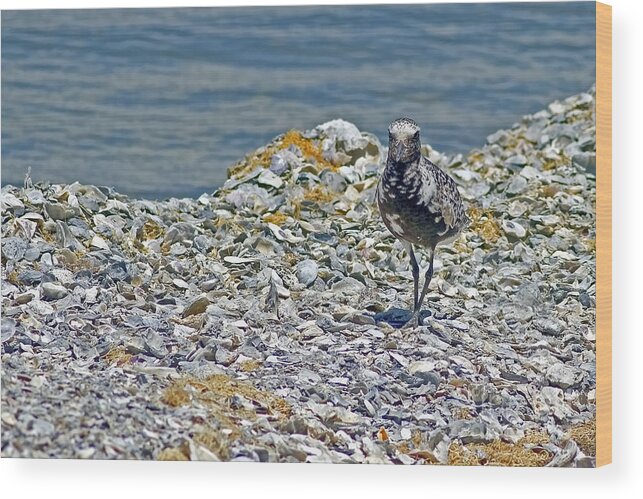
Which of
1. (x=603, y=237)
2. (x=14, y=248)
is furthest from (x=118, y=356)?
(x=603, y=237)

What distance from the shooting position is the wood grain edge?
6625mm

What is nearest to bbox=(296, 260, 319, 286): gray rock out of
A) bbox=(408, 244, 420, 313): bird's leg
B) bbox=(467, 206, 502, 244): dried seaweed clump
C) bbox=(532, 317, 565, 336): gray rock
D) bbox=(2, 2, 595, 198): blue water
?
bbox=(408, 244, 420, 313): bird's leg

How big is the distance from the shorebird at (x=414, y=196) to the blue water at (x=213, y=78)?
1.30 feet

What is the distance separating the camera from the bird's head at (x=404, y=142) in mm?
6652

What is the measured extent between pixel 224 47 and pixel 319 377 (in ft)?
4.99

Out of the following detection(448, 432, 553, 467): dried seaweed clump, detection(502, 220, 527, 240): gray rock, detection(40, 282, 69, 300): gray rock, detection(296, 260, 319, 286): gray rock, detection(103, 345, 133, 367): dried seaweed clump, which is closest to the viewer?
detection(448, 432, 553, 467): dried seaweed clump

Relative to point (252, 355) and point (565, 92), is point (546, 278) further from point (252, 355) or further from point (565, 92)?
Result: point (252, 355)

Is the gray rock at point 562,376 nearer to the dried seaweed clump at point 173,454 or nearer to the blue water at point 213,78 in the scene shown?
the blue water at point 213,78

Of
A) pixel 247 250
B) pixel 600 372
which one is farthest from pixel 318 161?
pixel 600 372

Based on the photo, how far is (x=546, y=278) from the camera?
7.16 metres

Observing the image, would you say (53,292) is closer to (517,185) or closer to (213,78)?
(213,78)

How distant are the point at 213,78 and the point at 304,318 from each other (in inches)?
44.9

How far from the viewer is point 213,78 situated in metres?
7.14

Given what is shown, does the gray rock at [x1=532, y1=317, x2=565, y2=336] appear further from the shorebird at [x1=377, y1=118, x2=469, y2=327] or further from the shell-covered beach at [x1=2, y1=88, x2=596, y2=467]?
the shorebird at [x1=377, y1=118, x2=469, y2=327]
